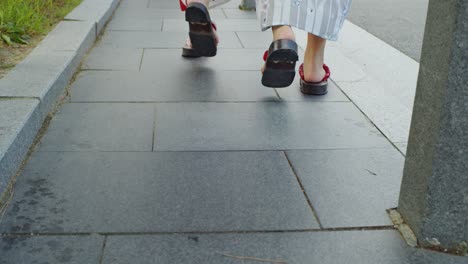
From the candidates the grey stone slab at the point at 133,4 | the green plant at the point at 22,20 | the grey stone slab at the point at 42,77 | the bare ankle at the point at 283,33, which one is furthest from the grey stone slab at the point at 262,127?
the grey stone slab at the point at 133,4

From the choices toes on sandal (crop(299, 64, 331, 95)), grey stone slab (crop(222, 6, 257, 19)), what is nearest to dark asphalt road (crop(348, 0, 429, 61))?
grey stone slab (crop(222, 6, 257, 19))

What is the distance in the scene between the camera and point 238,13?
22.4 ft

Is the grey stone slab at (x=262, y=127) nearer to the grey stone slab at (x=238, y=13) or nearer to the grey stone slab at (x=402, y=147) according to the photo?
the grey stone slab at (x=402, y=147)

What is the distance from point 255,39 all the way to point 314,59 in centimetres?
171

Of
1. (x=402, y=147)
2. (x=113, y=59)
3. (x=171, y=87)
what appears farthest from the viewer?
(x=113, y=59)

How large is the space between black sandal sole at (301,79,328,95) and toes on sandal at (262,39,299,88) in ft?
1.41

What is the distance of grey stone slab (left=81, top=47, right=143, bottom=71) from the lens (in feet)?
14.2

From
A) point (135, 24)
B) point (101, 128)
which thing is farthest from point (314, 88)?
point (135, 24)

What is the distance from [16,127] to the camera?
8.74 feet

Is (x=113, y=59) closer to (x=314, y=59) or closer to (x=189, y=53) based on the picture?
(x=189, y=53)

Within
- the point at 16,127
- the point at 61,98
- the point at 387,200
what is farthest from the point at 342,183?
the point at 61,98

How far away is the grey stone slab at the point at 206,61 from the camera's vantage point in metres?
4.42

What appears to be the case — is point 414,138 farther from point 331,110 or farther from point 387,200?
point 331,110

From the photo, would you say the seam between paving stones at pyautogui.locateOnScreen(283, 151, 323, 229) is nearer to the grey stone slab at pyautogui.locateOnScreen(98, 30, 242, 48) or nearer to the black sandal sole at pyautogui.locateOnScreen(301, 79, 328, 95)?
the black sandal sole at pyautogui.locateOnScreen(301, 79, 328, 95)
